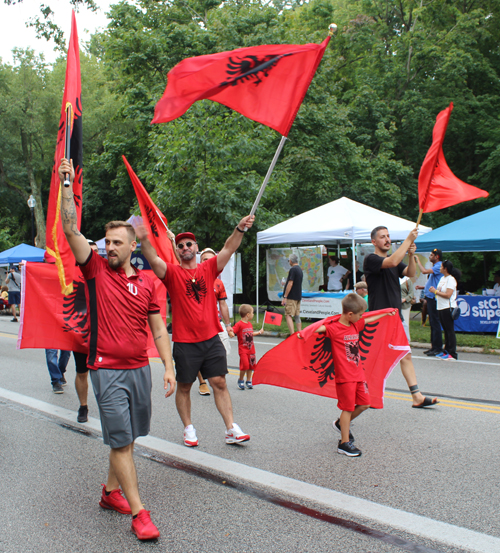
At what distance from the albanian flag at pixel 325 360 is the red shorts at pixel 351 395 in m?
0.42

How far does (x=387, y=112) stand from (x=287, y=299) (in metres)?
16.2

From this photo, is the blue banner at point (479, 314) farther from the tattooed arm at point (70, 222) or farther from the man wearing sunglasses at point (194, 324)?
the tattooed arm at point (70, 222)

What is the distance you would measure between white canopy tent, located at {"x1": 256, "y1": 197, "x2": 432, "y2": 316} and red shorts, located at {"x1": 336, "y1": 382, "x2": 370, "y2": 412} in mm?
9683

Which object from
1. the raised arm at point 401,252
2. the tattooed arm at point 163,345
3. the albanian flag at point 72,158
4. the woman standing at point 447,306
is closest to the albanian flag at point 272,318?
the woman standing at point 447,306

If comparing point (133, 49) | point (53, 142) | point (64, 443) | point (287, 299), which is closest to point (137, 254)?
point (287, 299)

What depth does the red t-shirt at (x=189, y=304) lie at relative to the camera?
16.6 feet

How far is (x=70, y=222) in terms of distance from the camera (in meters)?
3.56

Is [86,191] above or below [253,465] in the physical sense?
above

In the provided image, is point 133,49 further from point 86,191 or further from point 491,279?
point 491,279

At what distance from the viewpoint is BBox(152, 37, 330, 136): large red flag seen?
506cm

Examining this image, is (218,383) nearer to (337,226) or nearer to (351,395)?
(351,395)

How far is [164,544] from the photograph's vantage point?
3.36 metres

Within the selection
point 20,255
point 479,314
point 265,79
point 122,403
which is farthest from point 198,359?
point 20,255

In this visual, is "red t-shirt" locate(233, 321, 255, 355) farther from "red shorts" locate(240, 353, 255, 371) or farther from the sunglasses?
the sunglasses
